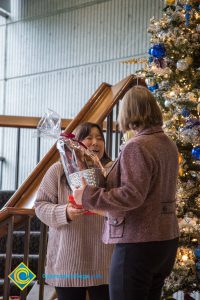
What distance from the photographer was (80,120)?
304cm

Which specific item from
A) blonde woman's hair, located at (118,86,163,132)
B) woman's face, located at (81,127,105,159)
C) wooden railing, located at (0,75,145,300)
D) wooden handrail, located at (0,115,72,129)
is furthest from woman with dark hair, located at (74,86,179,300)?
wooden handrail, located at (0,115,72,129)

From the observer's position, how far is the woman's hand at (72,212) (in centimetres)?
194

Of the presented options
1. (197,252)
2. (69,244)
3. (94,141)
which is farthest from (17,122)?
(69,244)

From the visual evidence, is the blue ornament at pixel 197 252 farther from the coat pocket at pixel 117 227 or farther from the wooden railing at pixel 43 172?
the coat pocket at pixel 117 227

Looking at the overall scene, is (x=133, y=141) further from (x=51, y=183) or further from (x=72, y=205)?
(x=51, y=183)

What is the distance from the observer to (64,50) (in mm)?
7551

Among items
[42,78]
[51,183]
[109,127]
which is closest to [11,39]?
[42,78]

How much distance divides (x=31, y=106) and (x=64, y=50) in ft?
3.35

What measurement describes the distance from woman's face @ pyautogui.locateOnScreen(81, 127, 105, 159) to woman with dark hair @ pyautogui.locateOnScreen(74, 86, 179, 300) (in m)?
0.54

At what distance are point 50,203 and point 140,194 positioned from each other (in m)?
0.65

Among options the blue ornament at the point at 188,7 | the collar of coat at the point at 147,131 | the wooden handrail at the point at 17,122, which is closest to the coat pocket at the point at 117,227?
the collar of coat at the point at 147,131

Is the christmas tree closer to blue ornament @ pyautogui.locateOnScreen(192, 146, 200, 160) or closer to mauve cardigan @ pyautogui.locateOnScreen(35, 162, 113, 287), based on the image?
blue ornament @ pyautogui.locateOnScreen(192, 146, 200, 160)

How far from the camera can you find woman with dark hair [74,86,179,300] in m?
1.58

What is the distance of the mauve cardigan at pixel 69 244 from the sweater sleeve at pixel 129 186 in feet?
1.45
